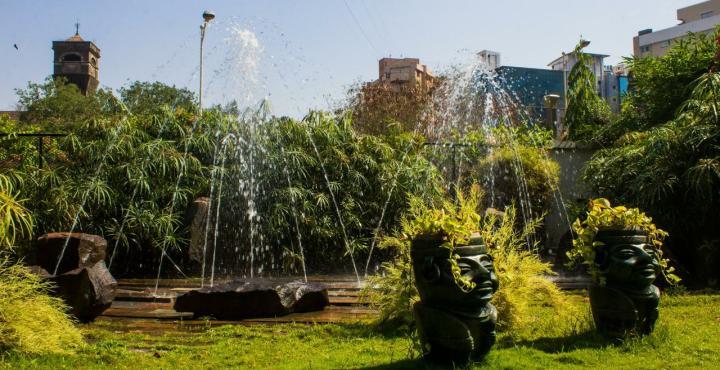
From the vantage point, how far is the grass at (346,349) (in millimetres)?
4246

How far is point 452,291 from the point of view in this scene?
12.6ft

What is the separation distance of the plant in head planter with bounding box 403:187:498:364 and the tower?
7011 centimetres

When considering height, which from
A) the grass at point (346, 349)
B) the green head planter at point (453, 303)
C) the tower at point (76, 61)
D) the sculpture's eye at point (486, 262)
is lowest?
the grass at point (346, 349)

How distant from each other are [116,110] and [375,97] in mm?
13676

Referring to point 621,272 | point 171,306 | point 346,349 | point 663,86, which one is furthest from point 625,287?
point 663,86

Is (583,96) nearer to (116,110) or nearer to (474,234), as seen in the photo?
(116,110)

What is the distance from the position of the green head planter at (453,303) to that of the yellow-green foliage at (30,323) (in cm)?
254

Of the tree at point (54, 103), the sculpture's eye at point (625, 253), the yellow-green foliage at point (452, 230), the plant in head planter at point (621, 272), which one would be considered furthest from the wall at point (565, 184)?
the tree at point (54, 103)

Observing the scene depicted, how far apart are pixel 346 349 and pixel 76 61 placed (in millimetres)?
72739

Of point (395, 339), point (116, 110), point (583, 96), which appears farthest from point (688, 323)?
point (583, 96)

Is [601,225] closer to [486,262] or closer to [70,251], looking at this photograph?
[486,262]

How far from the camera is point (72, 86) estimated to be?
4125cm

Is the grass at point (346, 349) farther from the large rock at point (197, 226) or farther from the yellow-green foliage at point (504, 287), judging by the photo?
the large rock at point (197, 226)

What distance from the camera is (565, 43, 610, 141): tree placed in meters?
15.2
